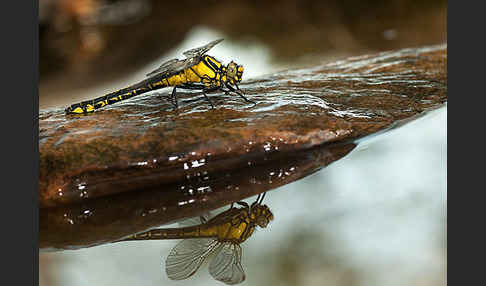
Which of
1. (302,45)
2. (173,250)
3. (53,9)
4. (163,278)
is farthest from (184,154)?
(53,9)

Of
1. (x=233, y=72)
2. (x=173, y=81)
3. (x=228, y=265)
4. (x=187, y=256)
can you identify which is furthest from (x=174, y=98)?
(x=228, y=265)

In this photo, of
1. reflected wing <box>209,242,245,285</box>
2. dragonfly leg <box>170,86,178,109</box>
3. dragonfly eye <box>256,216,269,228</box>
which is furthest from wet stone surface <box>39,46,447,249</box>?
reflected wing <box>209,242,245,285</box>

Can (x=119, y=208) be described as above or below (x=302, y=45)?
below

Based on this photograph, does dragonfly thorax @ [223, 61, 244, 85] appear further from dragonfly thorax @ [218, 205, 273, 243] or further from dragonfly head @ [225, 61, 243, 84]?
dragonfly thorax @ [218, 205, 273, 243]

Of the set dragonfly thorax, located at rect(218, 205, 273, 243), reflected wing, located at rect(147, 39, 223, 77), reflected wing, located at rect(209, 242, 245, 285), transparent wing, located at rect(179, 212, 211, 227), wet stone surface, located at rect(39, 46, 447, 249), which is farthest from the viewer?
reflected wing, located at rect(147, 39, 223, 77)

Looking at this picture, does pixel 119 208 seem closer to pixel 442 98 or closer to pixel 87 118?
pixel 87 118

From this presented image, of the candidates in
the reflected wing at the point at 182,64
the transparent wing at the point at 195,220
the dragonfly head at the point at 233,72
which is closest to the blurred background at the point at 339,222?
the transparent wing at the point at 195,220

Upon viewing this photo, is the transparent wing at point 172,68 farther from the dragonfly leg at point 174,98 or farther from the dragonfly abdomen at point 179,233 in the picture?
the dragonfly abdomen at point 179,233
